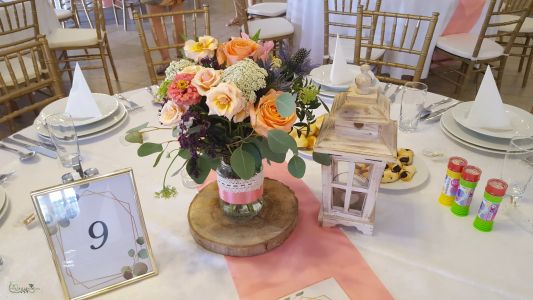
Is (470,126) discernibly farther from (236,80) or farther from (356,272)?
(236,80)

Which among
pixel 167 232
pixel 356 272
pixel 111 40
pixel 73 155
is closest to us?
pixel 356 272

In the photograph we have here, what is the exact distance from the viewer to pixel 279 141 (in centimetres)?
69

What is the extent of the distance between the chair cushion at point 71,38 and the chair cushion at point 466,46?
2591mm

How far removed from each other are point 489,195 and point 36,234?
98cm

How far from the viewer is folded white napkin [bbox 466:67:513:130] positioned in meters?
1.13

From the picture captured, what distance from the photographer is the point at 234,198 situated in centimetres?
86

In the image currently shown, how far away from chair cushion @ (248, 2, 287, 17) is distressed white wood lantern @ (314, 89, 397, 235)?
2.87 m

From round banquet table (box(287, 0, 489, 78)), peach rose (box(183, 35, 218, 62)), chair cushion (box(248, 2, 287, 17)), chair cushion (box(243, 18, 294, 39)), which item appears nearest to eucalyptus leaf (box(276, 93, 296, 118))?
Answer: peach rose (box(183, 35, 218, 62))

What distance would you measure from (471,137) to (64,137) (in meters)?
1.11

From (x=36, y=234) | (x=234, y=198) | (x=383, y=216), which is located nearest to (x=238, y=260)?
(x=234, y=198)

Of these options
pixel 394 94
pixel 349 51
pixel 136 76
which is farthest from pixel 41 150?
pixel 136 76

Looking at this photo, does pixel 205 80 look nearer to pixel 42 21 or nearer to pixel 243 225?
pixel 243 225

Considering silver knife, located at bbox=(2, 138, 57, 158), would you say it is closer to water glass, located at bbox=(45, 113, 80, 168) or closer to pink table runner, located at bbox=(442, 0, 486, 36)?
water glass, located at bbox=(45, 113, 80, 168)

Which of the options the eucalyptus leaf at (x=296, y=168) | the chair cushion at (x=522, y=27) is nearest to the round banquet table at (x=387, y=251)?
the eucalyptus leaf at (x=296, y=168)
